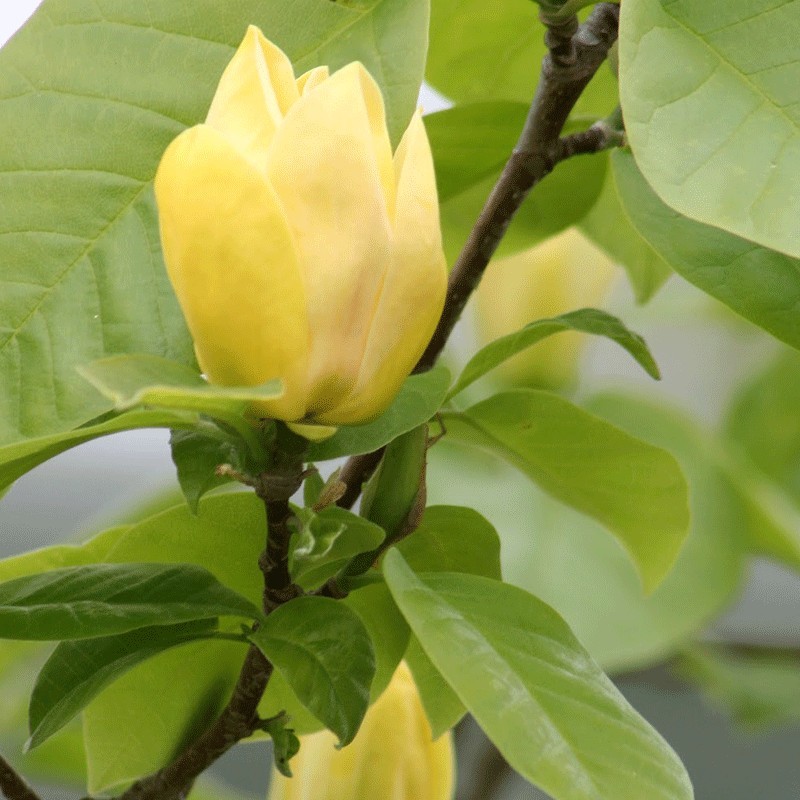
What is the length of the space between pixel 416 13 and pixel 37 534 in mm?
1338

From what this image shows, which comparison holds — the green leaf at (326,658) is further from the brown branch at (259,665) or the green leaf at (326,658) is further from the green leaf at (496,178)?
the green leaf at (496,178)

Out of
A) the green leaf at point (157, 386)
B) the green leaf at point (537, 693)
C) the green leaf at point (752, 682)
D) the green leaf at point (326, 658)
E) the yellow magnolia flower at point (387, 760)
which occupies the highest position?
the green leaf at point (157, 386)

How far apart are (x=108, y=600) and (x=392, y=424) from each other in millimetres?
67

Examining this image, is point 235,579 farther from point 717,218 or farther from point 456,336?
point 456,336

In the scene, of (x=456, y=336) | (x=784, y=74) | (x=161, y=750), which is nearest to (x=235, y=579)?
(x=161, y=750)

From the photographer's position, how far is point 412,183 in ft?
0.70

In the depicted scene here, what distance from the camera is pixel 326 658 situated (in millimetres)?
250

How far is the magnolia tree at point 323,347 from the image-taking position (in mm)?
208

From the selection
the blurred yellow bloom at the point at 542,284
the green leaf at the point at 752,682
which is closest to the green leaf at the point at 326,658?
the blurred yellow bloom at the point at 542,284

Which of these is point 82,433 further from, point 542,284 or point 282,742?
point 542,284

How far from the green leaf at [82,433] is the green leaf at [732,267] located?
110 mm

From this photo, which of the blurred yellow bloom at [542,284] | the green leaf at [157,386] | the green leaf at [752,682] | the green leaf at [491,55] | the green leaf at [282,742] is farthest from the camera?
the green leaf at [752,682]

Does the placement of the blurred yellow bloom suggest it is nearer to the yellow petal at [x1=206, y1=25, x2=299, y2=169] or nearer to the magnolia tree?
the magnolia tree

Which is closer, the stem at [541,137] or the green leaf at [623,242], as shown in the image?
the stem at [541,137]
